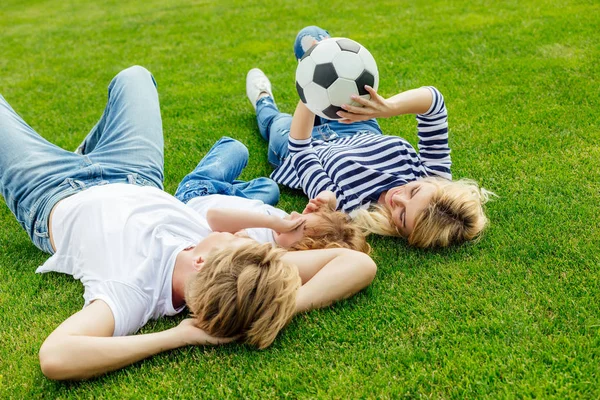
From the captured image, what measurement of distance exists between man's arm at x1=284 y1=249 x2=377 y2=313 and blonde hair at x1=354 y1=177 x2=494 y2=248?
1.73 ft

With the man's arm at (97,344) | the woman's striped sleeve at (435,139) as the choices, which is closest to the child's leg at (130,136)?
the man's arm at (97,344)

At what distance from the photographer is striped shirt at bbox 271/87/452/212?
3926mm

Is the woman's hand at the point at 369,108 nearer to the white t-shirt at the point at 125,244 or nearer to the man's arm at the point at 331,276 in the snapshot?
the man's arm at the point at 331,276

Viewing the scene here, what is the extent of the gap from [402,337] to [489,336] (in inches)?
16.0

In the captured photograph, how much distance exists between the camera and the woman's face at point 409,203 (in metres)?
3.54

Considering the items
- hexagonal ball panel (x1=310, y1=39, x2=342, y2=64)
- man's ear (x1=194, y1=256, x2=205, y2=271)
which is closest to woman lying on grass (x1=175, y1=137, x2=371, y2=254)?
man's ear (x1=194, y1=256, x2=205, y2=271)

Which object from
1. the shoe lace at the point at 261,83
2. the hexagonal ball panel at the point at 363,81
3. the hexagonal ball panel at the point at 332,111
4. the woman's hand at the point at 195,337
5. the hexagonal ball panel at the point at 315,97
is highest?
the hexagonal ball panel at the point at 363,81

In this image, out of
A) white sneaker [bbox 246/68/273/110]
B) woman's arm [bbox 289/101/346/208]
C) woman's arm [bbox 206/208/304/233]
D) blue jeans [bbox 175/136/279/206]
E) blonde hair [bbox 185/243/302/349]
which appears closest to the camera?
blonde hair [bbox 185/243/302/349]

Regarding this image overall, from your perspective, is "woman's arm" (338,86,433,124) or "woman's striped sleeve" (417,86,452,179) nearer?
"woman's arm" (338,86,433,124)

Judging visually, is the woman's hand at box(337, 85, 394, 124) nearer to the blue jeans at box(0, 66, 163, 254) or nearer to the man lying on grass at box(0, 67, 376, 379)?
the man lying on grass at box(0, 67, 376, 379)

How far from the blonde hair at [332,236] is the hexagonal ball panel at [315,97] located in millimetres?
681

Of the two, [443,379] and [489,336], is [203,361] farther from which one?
[489,336]

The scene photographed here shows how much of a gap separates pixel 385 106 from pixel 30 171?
219 cm

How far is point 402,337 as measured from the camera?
277 centimetres
